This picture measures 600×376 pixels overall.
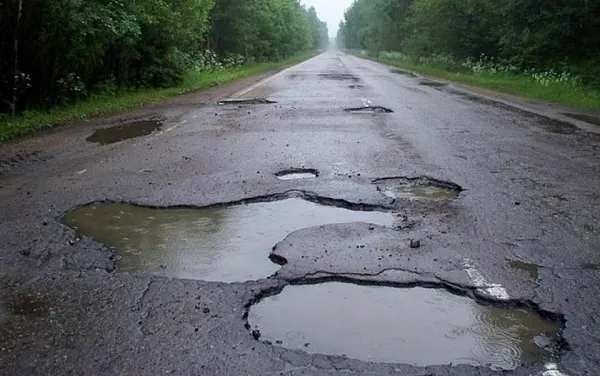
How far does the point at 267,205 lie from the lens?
651cm

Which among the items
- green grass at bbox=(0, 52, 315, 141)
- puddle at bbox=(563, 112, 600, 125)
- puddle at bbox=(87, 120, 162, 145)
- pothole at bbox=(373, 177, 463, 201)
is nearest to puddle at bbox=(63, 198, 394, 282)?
pothole at bbox=(373, 177, 463, 201)

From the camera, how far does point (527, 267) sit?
183 inches

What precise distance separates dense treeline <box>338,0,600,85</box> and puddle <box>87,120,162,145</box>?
1620 centimetres

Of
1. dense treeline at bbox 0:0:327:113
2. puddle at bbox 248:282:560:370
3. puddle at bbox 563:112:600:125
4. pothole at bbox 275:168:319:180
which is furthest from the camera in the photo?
puddle at bbox 563:112:600:125

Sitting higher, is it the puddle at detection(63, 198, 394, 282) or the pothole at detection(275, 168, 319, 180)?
the puddle at detection(63, 198, 394, 282)

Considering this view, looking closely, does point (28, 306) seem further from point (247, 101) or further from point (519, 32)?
point (519, 32)

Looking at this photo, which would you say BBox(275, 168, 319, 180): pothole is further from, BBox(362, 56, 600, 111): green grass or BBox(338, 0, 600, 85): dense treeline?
BBox(338, 0, 600, 85): dense treeline

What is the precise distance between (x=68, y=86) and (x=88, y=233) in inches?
425

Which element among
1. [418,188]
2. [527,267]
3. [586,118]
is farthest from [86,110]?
[527,267]

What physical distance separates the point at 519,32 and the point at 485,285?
2727 cm

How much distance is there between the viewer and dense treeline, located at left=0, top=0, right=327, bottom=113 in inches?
500

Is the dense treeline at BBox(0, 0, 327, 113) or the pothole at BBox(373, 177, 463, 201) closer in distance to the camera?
the pothole at BBox(373, 177, 463, 201)

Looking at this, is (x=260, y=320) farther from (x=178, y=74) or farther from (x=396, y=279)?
(x=178, y=74)

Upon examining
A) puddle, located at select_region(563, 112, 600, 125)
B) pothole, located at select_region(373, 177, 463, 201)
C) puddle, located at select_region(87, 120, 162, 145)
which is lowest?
puddle, located at select_region(87, 120, 162, 145)
